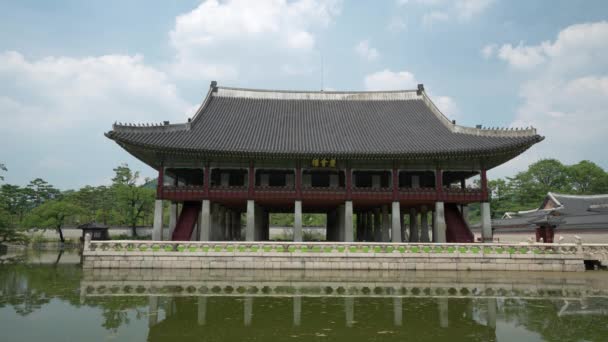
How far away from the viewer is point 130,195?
4928cm

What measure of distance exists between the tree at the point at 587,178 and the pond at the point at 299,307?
197 feet

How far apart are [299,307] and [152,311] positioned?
461cm

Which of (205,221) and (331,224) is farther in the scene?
(331,224)

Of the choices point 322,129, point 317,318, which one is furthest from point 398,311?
point 322,129

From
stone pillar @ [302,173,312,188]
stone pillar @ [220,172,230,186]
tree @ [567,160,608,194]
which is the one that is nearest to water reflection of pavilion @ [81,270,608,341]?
stone pillar @ [220,172,230,186]

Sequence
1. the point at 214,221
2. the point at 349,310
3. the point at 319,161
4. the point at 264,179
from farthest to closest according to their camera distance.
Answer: the point at 214,221 < the point at 264,179 < the point at 319,161 < the point at 349,310

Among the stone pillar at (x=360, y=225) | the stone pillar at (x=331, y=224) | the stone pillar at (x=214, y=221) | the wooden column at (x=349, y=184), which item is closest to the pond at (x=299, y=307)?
the wooden column at (x=349, y=184)

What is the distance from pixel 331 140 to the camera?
99.1 feet

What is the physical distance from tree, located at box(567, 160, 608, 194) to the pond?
5995cm

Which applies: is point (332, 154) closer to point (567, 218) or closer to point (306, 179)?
point (306, 179)

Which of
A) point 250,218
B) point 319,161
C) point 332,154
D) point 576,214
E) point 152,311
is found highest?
point 332,154

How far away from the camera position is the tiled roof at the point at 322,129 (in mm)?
27266

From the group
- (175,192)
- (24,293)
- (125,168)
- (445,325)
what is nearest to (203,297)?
(24,293)

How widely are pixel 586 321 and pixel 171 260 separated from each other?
64.2 feet
